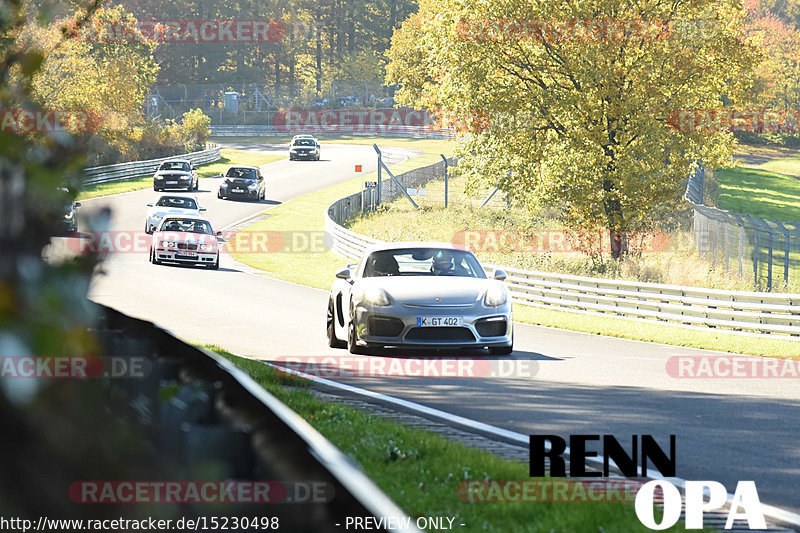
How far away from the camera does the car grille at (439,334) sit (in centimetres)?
1277

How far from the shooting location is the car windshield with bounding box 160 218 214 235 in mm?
30812

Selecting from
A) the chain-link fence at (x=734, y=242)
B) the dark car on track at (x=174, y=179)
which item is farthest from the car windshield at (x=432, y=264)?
the dark car on track at (x=174, y=179)

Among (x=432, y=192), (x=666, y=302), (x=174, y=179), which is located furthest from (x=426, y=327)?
(x=432, y=192)

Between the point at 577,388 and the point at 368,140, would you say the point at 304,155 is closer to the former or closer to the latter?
the point at 368,140

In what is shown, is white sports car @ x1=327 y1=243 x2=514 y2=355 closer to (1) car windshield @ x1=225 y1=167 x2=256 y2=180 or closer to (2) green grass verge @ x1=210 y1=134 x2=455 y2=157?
(1) car windshield @ x1=225 y1=167 x2=256 y2=180

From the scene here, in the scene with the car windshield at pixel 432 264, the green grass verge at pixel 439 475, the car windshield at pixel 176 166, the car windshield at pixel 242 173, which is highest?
the car windshield at pixel 176 166

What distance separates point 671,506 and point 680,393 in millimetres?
5780

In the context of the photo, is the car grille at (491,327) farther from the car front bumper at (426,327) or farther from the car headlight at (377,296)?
the car headlight at (377,296)

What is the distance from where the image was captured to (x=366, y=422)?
8500 mm

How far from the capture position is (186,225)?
3097 centimetres

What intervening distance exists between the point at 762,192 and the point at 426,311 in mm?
63438

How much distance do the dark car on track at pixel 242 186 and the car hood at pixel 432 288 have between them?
125 ft

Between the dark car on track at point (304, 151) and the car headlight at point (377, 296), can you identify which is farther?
the dark car on track at point (304, 151)

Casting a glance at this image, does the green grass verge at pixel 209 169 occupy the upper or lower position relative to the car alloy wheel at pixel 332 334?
upper
